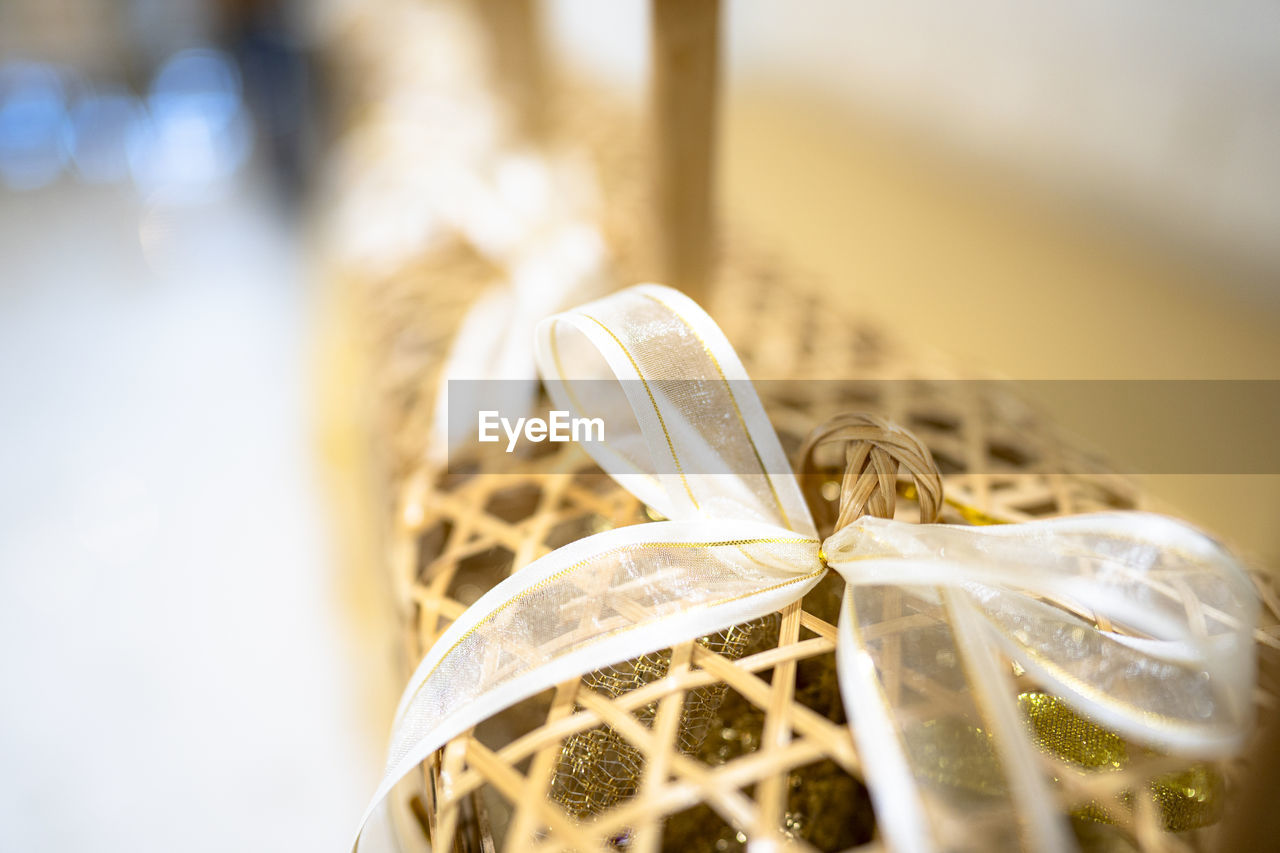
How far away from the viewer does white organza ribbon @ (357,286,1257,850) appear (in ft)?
0.64

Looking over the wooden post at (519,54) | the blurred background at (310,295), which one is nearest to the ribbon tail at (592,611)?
the blurred background at (310,295)

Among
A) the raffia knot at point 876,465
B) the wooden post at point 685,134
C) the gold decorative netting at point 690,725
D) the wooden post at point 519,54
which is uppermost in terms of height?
the wooden post at point 519,54

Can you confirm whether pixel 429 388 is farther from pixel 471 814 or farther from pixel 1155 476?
pixel 1155 476

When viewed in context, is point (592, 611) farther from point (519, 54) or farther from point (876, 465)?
point (519, 54)

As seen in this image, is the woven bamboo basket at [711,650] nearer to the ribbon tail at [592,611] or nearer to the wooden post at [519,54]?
the ribbon tail at [592,611]

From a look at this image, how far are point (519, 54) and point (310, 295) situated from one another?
0.45 metres

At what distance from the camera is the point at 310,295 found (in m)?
1.03

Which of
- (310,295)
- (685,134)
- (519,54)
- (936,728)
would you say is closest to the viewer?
(936,728)

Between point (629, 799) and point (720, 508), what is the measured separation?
10cm

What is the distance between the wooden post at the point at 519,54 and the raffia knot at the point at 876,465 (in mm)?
629

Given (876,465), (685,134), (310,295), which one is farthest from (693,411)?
(310,295)

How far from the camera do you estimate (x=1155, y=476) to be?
0.57 m

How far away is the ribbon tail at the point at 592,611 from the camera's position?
8.9 inches

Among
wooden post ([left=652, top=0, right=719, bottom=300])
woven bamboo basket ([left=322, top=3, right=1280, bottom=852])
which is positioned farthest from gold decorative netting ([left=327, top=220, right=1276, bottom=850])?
wooden post ([left=652, top=0, right=719, bottom=300])
